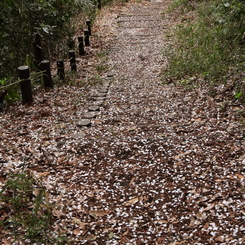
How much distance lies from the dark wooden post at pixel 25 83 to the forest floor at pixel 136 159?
0.58 ft

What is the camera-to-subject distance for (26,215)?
225 cm

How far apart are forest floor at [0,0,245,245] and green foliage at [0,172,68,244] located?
0.10m

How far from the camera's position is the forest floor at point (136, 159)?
2.33 metres

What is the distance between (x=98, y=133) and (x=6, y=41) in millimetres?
3097

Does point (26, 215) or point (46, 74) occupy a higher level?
point (46, 74)

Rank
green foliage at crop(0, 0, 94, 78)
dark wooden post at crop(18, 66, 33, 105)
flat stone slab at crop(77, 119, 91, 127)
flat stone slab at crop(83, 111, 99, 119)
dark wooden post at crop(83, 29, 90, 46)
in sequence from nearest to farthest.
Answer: flat stone slab at crop(77, 119, 91, 127)
flat stone slab at crop(83, 111, 99, 119)
dark wooden post at crop(18, 66, 33, 105)
green foliage at crop(0, 0, 94, 78)
dark wooden post at crop(83, 29, 90, 46)

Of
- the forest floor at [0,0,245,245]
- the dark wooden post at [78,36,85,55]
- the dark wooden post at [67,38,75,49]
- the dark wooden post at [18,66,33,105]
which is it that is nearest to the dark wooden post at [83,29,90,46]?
the dark wooden post at [78,36,85,55]

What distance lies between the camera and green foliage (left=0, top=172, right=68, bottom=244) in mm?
2115

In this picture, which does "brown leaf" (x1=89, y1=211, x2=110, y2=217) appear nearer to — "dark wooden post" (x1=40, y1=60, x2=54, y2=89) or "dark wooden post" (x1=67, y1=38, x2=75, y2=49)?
"dark wooden post" (x1=40, y1=60, x2=54, y2=89)

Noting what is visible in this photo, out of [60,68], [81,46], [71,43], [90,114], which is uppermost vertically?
[71,43]

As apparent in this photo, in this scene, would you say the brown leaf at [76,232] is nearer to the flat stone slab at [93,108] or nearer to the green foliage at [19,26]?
the flat stone slab at [93,108]

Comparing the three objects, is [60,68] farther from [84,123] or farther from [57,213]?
[57,213]

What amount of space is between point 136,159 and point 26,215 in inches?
49.9

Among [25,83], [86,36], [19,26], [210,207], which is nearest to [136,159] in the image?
[210,207]
